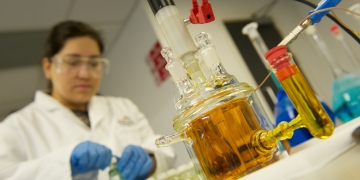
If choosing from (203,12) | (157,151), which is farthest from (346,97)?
(157,151)

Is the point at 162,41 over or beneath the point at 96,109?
over

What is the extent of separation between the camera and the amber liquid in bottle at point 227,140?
0.29 meters

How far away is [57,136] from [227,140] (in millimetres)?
825

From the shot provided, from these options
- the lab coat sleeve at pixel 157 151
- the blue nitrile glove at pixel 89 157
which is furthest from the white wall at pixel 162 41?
the blue nitrile glove at pixel 89 157

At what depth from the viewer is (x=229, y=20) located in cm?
180

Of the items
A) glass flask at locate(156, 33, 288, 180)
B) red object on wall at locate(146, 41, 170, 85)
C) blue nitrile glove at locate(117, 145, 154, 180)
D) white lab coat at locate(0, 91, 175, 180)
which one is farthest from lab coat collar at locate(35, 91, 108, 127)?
glass flask at locate(156, 33, 288, 180)

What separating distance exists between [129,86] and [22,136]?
4.04 feet

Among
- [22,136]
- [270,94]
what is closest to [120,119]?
[22,136]

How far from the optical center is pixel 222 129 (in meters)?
0.30

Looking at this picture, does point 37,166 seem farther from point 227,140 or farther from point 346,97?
point 346,97

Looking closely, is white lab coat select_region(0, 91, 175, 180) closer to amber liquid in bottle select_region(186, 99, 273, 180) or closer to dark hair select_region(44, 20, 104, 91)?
dark hair select_region(44, 20, 104, 91)

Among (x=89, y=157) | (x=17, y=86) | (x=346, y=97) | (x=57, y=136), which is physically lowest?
(x=346, y=97)

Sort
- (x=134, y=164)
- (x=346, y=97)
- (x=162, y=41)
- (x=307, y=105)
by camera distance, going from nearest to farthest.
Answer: (x=307, y=105)
(x=346, y=97)
(x=134, y=164)
(x=162, y=41)

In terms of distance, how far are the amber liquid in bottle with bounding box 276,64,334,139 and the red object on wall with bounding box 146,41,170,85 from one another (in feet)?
4.70
